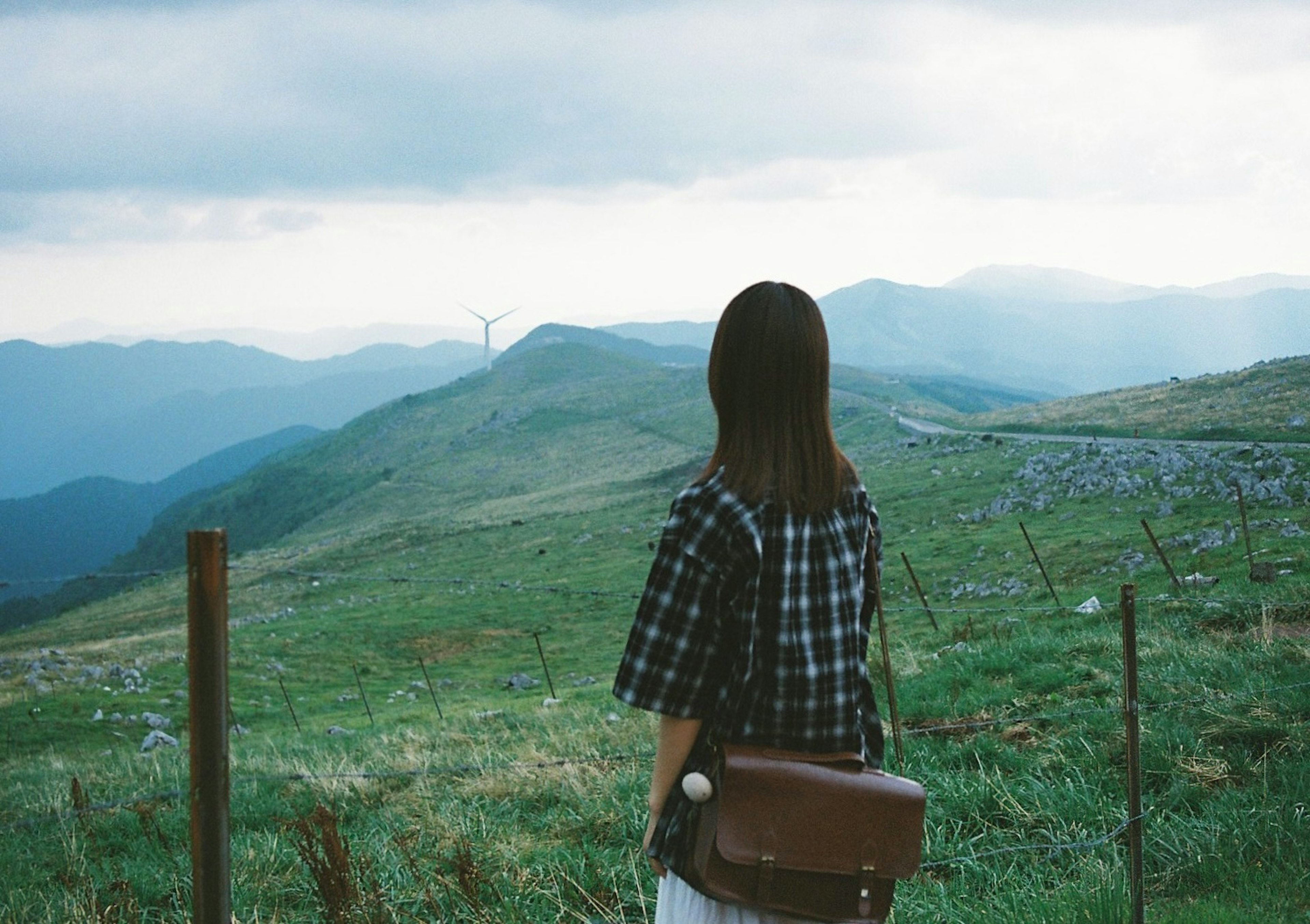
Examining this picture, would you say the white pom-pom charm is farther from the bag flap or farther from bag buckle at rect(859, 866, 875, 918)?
bag buckle at rect(859, 866, 875, 918)

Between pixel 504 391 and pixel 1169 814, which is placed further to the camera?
pixel 504 391

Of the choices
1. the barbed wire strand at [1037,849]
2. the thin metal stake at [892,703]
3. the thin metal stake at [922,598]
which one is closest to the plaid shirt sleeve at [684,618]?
the thin metal stake at [892,703]

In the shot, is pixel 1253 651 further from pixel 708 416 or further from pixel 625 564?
pixel 708 416

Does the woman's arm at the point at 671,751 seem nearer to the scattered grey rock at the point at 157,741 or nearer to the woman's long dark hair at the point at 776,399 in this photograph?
the woman's long dark hair at the point at 776,399

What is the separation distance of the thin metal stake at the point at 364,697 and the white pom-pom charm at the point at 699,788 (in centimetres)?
1942

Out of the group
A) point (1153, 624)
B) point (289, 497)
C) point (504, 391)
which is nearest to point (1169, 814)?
point (1153, 624)

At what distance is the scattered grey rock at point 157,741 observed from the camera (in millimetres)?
23109

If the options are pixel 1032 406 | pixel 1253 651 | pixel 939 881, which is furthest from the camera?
pixel 1032 406

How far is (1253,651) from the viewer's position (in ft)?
28.9

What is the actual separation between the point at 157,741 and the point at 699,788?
24840mm

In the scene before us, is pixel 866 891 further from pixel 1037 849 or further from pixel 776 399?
pixel 1037 849

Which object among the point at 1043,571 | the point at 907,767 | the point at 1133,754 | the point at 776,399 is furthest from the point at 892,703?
the point at 1043,571

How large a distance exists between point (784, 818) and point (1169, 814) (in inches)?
168

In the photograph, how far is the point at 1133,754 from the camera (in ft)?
15.6
